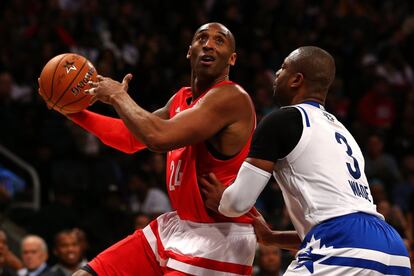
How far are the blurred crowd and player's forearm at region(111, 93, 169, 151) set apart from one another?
4233mm

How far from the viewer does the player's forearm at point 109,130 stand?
5535 mm

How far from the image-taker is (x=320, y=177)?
4.24 metres

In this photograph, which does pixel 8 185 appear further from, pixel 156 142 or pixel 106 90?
pixel 156 142

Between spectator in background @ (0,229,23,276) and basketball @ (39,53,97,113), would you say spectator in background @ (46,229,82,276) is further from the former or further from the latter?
basketball @ (39,53,97,113)

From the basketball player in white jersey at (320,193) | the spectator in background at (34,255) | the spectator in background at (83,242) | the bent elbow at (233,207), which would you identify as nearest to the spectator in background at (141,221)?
the spectator in background at (83,242)

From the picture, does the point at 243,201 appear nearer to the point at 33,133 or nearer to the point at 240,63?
the point at 33,133

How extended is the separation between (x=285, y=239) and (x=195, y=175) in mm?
658

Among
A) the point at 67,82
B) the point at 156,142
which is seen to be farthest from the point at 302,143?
the point at 67,82

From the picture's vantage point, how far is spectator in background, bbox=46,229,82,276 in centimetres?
849

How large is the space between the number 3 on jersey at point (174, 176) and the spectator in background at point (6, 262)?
4.00m

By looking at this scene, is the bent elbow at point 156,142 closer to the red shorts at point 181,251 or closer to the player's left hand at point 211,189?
the player's left hand at point 211,189

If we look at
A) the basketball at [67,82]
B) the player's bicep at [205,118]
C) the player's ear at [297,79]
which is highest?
the basketball at [67,82]

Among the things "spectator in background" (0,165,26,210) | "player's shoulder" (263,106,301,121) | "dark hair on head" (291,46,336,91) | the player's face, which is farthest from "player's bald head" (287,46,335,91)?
"spectator in background" (0,165,26,210)

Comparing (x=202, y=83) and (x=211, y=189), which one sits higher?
(x=202, y=83)
